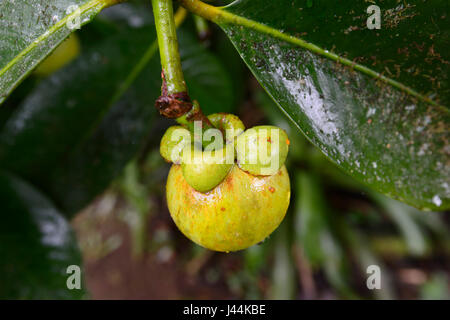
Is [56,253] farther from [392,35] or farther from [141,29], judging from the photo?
[392,35]

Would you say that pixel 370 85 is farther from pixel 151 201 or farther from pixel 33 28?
pixel 151 201

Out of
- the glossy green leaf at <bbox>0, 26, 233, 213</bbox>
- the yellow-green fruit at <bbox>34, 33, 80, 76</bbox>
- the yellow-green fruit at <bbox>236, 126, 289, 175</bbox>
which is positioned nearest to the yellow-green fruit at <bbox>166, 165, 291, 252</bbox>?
the yellow-green fruit at <bbox>236, 126, 289, 175</bbox>

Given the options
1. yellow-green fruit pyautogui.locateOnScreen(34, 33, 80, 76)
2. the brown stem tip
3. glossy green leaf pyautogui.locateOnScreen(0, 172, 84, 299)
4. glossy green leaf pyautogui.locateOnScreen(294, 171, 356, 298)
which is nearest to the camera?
the brown stem tip

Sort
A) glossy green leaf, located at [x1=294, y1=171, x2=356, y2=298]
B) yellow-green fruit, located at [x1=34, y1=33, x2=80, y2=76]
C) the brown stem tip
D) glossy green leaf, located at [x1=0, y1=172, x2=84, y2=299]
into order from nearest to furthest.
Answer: the brown stem tip, glossy green leaf, located at [x1=0, y1=172, x2=84, y2=299], yellow-green fruit, located at [x1=34, y1=33, x2=80, y2=76], glossy green leaf, located at [x1=294, y1=171, x2=356, y2=298]

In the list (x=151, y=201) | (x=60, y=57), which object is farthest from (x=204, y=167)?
(x=151, y=201)

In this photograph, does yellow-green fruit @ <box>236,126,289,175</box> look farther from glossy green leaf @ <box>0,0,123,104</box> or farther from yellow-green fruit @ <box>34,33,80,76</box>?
yellow-green fruit @ <box>34,33,80,76</box>
